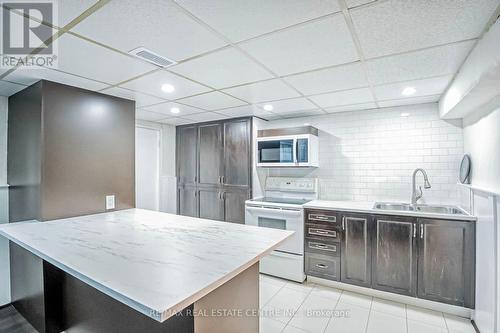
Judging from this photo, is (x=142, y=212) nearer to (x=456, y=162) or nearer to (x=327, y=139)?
(x=327, y=139)

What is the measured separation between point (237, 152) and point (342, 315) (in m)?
2.43

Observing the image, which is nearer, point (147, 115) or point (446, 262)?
point (446, 262)

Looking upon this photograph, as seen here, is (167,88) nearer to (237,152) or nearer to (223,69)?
(223,69)

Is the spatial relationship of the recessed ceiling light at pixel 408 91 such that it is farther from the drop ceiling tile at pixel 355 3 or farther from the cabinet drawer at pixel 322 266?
the cabinet drawer at pixel 322 266

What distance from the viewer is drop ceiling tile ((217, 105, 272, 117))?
3242 millimetres

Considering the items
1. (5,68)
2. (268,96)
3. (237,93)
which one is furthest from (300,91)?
(5,68)

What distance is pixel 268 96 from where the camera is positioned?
271 cm

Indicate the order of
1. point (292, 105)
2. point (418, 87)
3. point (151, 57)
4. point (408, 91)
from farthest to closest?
point (292, 105)
point (408, 91)
point (418, 87)
point (151, 57)

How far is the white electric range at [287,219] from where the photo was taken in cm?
311

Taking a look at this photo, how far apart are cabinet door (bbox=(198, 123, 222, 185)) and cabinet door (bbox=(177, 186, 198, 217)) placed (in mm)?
284

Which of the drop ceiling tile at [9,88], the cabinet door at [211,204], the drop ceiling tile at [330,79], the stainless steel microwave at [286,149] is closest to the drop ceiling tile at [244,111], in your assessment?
the stainless steel microwave at [286,149]

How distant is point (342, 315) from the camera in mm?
2424

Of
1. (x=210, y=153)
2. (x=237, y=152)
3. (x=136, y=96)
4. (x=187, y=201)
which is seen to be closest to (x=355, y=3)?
(x=136, y=96)

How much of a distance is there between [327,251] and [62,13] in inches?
121
